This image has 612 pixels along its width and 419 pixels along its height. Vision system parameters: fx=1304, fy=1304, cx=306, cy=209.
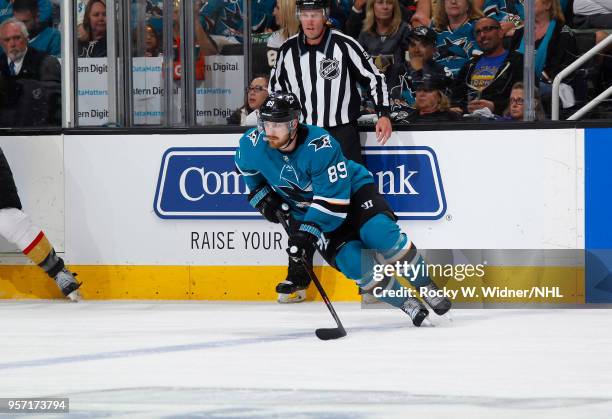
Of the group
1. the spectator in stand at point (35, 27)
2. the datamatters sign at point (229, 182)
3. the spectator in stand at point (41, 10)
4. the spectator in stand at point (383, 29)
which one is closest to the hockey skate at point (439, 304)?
the datamatters sign at point (229, 182)

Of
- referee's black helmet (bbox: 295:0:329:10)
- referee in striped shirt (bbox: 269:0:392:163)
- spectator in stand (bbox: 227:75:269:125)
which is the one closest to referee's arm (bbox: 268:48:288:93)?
referee in striped shirt (bbox: 269:0:392:163)

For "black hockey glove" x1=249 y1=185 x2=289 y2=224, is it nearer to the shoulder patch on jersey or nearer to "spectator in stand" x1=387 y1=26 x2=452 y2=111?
the shoulder patch on jersey

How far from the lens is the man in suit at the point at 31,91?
21.3 feet

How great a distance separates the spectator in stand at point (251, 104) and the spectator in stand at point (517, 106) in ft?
3.83

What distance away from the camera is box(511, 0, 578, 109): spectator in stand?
6219mm

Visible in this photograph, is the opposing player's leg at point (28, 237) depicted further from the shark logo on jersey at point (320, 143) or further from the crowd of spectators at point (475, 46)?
the shark logo on jersey at point (320, 143)

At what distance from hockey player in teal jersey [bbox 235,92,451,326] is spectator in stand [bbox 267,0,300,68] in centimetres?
129

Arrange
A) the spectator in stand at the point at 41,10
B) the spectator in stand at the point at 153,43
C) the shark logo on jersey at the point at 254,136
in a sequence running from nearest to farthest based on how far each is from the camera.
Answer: the shark logo on jersey at the point at 254,136
the spectator in stand at the point at 153,43
the spectator in stand at the point at 41,10

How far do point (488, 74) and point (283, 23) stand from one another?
1.06 metres

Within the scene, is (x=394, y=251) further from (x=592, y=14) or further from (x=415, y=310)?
(x=592, y=14)

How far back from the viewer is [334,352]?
4.41 meters

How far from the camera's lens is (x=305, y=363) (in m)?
4.16

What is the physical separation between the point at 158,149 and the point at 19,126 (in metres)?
0.75

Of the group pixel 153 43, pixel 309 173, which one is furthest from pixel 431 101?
pixel 309 173
